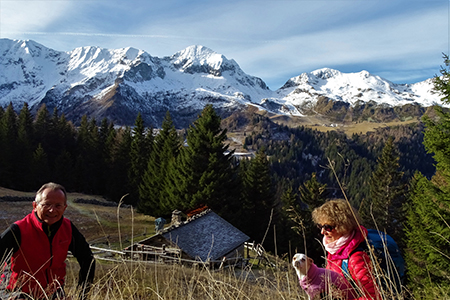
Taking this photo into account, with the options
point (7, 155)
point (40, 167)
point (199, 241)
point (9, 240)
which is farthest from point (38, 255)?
point (7, 155)

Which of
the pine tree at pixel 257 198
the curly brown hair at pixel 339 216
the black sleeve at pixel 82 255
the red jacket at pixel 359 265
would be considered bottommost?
the pine tree at pixel 257 198

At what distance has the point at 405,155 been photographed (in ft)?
630

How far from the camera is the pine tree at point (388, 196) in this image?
26.9m

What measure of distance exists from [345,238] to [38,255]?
302 cm

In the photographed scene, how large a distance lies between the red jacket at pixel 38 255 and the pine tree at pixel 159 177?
23.3 m

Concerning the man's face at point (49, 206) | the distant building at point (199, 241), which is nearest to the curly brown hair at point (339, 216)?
the man's face at point (49, 206)

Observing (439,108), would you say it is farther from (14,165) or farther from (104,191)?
(14,165)

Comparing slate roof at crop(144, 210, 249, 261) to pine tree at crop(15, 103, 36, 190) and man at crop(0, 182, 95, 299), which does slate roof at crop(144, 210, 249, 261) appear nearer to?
man at crop(0, 182, 95, 299)

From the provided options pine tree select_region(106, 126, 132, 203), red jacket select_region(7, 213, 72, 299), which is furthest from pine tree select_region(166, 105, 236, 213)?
red jacket select_region(7, 213, 72, 299)

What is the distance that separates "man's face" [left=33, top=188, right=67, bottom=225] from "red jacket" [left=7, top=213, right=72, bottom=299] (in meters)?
0.09

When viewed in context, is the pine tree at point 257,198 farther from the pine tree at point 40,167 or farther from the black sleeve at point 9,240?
the pine tree at point 40,167

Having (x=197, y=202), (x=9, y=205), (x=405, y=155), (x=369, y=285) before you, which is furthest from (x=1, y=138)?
(x=405, y=155)

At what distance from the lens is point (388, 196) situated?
28.4m

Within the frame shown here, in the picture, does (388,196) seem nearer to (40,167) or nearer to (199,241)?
(199,241)
